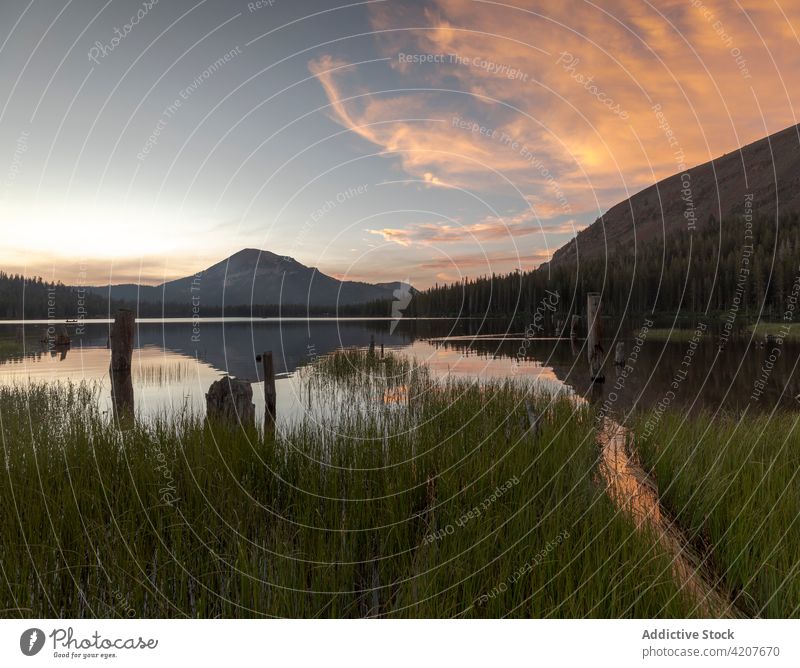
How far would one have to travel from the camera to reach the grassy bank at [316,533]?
11.6 ft

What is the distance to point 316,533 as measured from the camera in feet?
15.0

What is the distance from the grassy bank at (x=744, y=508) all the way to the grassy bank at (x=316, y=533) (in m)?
0.84

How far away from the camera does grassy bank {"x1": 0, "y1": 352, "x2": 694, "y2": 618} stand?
354 centimetres

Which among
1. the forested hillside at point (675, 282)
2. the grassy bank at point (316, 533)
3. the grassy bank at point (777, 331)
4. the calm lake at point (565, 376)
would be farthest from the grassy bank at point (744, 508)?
the grassy bank at point (777, 331)

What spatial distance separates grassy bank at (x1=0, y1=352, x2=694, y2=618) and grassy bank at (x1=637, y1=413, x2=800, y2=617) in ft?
2.77

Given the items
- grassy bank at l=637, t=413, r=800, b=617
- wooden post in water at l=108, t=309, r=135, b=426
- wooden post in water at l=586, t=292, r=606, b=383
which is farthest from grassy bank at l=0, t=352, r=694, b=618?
wooden post in water at l=586, t=292, r=606, b=383

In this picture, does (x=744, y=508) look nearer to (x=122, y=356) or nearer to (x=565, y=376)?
(x=122, y=356)

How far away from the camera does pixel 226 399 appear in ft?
30.8

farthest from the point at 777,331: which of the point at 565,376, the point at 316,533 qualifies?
the point at 316,533

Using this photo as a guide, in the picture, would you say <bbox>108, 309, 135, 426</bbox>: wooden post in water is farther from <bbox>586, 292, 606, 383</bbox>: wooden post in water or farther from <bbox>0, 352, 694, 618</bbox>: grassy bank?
<bbox>586, 292, 606, 383</bbox>: wooden post in water

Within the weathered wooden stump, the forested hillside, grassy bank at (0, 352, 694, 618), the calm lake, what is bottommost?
the calm lake

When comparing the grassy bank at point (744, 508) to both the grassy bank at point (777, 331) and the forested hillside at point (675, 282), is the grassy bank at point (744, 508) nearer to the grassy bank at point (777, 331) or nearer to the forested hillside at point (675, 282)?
the forested hillside at point (675, 282)
